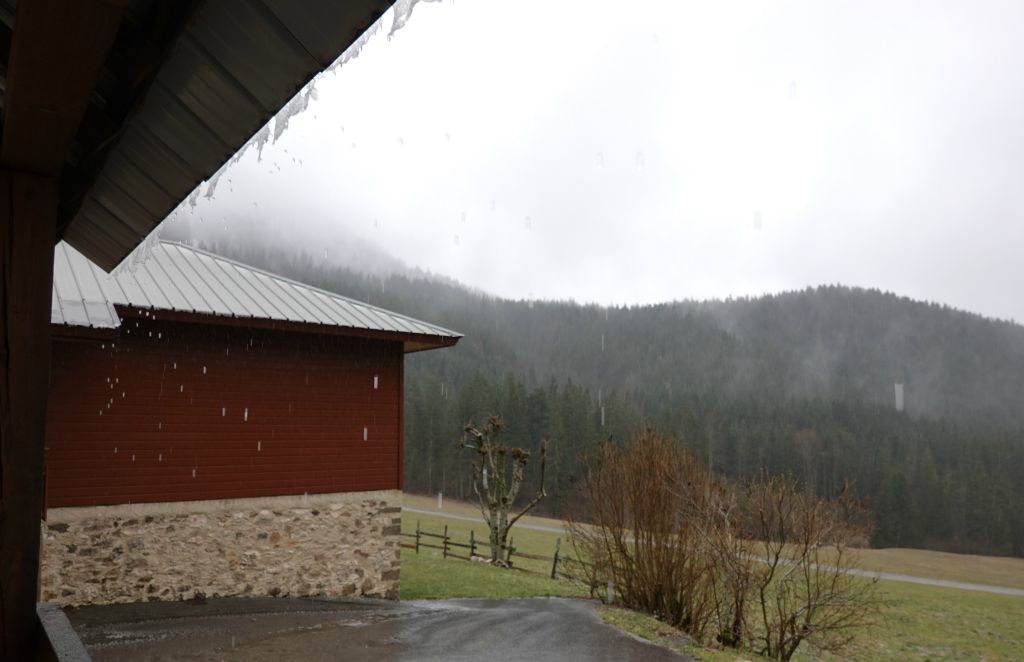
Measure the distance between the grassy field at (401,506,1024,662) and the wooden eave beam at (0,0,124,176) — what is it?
8.62 metres

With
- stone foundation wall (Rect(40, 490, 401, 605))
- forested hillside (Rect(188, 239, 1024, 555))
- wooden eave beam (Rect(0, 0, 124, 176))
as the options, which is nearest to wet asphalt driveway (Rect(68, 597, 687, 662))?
stone foundation wall (Rect(40, 490, 401, 605))

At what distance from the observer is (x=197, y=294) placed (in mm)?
10695

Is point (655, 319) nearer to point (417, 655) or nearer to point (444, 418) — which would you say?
point (444, 418)

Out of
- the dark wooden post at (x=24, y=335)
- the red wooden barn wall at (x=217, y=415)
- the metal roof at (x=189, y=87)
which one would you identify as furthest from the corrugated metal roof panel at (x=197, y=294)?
the dark wooden post at (x=24, y=335)

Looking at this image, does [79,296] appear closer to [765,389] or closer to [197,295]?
[197,295]

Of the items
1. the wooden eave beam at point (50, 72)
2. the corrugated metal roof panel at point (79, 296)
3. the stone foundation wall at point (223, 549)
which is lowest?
the stone foundation wall at point (223, 549)

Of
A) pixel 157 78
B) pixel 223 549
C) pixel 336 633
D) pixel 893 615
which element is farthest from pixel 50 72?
pixel 893 615

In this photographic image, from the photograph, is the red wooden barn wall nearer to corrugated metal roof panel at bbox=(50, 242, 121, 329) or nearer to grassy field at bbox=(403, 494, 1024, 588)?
corrugated metal roof panel at bbox=(50, 242, 121, 329)

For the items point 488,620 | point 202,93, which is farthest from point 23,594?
point 488,620

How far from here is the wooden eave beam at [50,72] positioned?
1545mm

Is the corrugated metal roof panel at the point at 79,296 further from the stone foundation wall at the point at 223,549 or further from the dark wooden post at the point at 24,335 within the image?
the dark wooden post at the point at 24,335

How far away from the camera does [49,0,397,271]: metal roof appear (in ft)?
5.32

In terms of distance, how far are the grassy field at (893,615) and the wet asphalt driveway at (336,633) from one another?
1.11 metres

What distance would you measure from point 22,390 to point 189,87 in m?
1.10
